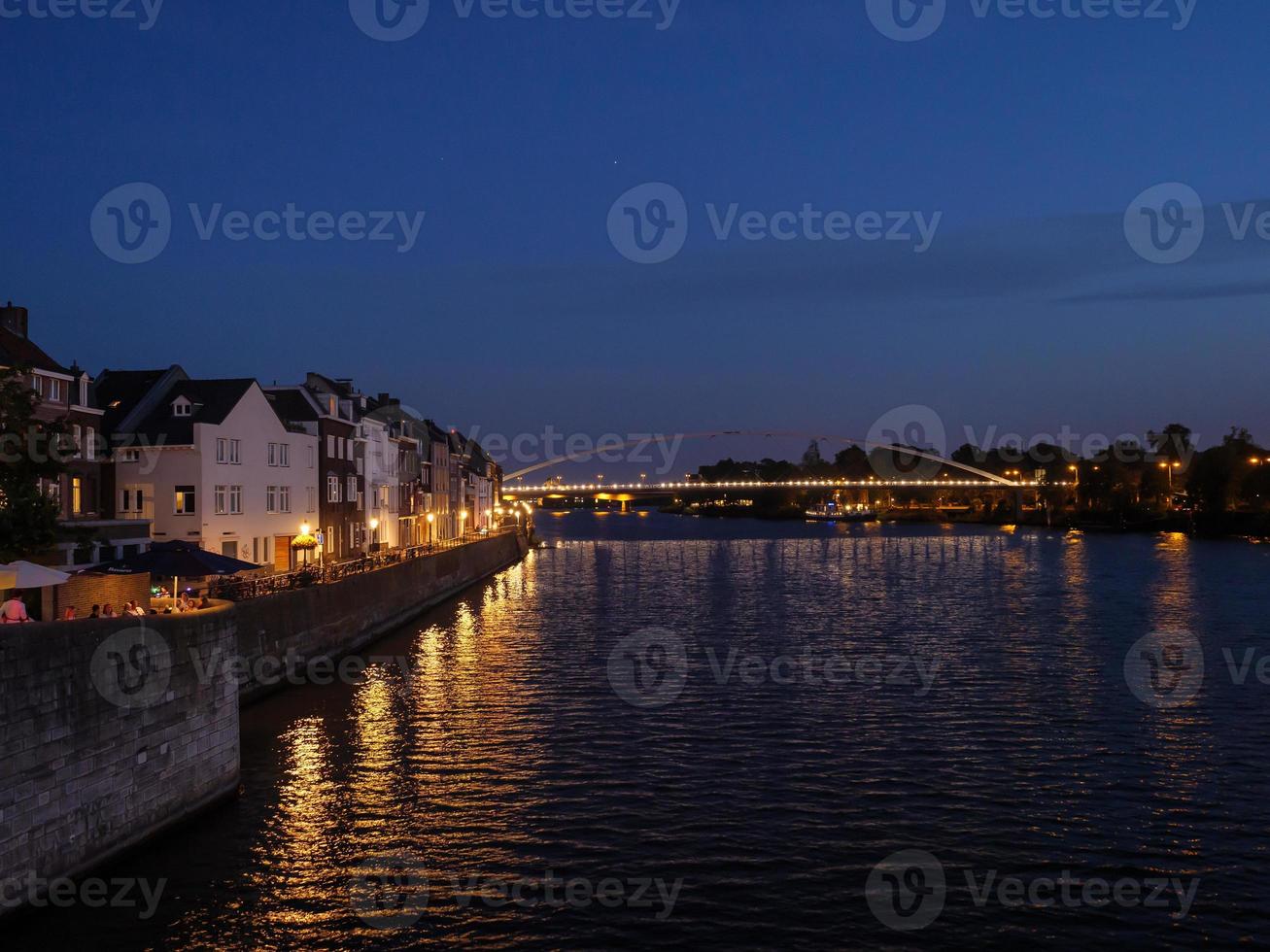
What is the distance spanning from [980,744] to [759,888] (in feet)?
34.6

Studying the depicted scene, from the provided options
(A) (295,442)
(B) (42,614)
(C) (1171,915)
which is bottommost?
(C) (1171,915)

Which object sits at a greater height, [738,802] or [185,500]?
[185,500]

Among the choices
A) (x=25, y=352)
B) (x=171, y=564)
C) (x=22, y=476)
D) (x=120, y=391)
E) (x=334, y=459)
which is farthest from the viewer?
(x=334, y=459)

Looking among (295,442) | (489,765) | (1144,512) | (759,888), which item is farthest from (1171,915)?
(1144,512)

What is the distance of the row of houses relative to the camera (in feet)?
130

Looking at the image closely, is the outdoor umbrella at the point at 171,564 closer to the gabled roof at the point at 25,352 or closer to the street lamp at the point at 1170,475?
the gabled roof at the point at 25,352

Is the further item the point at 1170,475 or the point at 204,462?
the point at 1170,475

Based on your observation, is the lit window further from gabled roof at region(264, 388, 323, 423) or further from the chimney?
gabled roof at region(264, 388, 323, 423)

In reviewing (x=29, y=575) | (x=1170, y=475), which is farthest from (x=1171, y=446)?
(x=29, y=575)

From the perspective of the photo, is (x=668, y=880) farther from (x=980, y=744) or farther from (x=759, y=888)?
(x=980, y=744)

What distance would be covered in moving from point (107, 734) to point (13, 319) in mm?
31126

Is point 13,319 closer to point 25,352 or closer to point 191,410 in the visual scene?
point 25,352

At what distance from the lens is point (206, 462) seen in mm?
44094

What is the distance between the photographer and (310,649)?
3466cm
